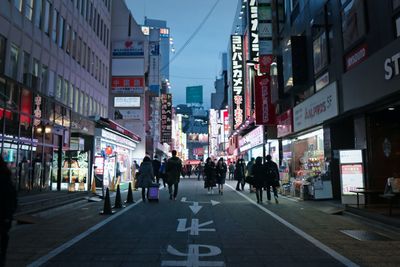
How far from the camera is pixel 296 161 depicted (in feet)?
70.9

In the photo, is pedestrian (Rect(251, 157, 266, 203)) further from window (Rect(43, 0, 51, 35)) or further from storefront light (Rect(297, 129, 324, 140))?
window (Rect(43, 0, 51, 35))

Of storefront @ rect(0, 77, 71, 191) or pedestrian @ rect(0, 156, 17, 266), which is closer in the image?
pedestrian @ rect(0, 156, 17, 266)

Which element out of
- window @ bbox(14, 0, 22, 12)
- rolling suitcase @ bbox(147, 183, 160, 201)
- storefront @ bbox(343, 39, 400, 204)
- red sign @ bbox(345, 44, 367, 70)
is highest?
window @ bbox(14, 0, 22, 12)

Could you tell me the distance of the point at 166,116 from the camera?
222ft

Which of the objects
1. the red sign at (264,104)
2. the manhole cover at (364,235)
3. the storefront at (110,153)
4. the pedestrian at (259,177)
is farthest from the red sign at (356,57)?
the storefront at (110,153)

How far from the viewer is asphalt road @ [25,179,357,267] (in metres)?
6.22

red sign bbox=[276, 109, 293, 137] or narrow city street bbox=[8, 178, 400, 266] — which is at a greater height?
red sign bbox=[276, 109, 293, 137]

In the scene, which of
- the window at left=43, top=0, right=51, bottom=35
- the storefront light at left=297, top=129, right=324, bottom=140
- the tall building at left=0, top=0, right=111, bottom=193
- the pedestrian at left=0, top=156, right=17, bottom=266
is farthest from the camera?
the window at left=43, top=0, right=51, bottom=35

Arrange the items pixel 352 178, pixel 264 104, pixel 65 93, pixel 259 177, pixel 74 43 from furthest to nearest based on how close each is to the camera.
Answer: pixel 264 104, pixel 74 43, pixel 65 93, pixel 259 177, pixel 352 178

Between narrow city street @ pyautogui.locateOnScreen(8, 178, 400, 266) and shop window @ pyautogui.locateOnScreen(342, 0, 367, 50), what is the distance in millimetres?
6225

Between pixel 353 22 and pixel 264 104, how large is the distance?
1313 cm

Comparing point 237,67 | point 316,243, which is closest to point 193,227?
point 316,243

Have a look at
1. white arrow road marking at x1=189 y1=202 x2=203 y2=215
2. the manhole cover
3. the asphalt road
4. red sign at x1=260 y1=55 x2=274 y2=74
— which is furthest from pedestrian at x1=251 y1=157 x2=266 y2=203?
red sign at x1=260 y1=55 x2=274 y2=74

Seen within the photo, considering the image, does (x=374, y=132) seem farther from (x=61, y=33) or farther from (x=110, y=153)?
(x=61, y=33)
